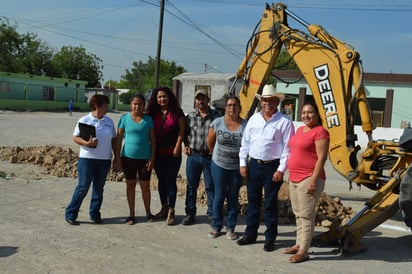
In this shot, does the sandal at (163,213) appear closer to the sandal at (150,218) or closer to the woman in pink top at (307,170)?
the sandal at (150,218)

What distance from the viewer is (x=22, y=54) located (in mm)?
57000

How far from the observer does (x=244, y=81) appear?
870 centimetres

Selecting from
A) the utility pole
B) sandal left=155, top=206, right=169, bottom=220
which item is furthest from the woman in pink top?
the utility pole

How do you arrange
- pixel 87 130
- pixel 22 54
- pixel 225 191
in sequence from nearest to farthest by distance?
pixel 225 191
pixel 87 130
pixel 22 54

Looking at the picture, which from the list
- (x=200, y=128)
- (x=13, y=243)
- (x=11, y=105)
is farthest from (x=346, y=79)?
(x=11, y=105)

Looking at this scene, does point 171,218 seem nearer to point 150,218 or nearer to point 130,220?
point 150,218

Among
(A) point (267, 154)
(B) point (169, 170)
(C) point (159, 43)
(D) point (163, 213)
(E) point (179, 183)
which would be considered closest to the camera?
(A) point (267, 154)

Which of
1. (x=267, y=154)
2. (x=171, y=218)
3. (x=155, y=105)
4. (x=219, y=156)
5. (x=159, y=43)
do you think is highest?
(x=159, y=43)

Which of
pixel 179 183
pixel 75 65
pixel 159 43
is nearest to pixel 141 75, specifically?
pixel 75 65

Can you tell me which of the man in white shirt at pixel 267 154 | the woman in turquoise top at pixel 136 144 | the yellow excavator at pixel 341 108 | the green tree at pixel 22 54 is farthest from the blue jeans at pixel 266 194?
the green tree at pixel 22 54

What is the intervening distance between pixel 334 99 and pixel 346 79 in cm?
37

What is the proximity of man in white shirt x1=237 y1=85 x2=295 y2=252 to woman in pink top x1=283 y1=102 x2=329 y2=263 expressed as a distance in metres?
0.18

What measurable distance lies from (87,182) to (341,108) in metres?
4.18

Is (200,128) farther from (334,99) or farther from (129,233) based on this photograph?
(334,99)
